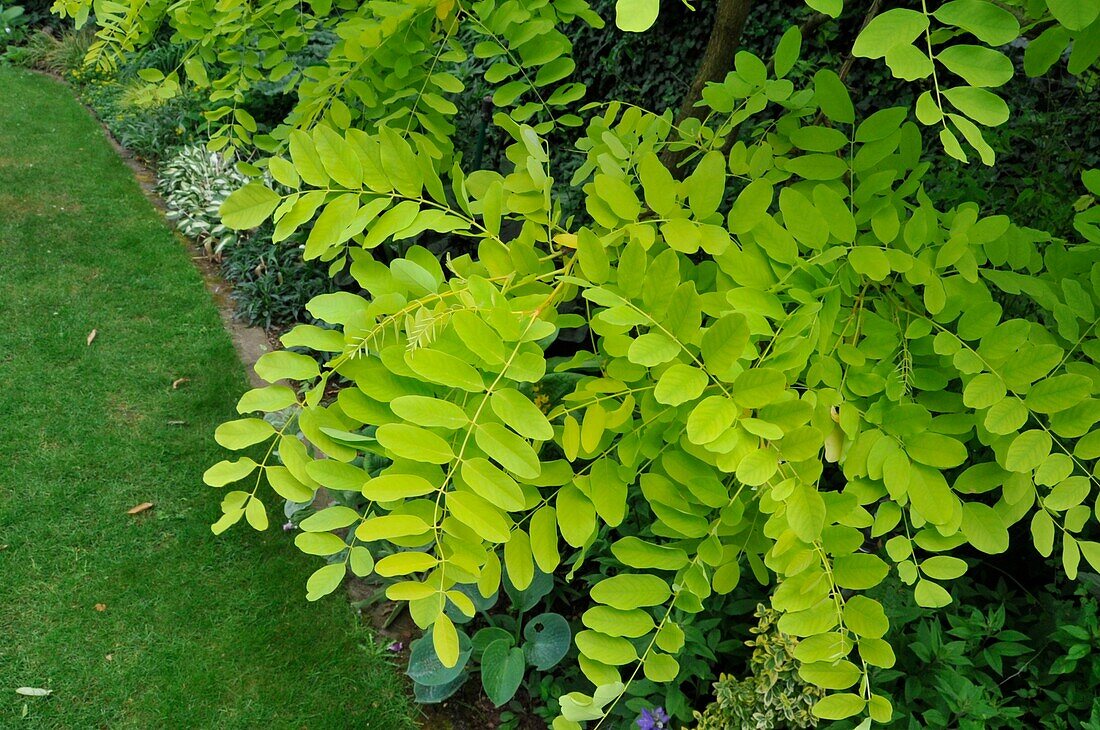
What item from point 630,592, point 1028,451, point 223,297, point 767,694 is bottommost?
point 223,297

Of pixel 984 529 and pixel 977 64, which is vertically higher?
pixel 977 64

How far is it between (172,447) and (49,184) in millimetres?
3614

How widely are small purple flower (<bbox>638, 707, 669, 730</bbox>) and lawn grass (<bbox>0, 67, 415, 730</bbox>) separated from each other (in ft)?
2.64

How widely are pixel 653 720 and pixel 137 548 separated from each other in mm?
2068

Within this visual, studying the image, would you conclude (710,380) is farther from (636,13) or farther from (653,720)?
(653,720)

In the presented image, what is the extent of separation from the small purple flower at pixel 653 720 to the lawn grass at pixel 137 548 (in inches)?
31.7

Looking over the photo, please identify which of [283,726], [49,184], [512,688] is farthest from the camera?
[49,184]

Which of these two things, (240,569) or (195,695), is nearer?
(195,695)

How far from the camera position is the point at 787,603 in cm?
111

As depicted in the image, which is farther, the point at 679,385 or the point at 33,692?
the point at 33,692

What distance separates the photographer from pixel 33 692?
2332 millimetres

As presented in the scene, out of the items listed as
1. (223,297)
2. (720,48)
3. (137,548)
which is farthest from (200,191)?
(720,48)

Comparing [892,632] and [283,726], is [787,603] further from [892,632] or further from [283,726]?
[283,726]

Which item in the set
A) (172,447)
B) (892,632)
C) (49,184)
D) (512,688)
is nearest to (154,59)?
(49,184)
